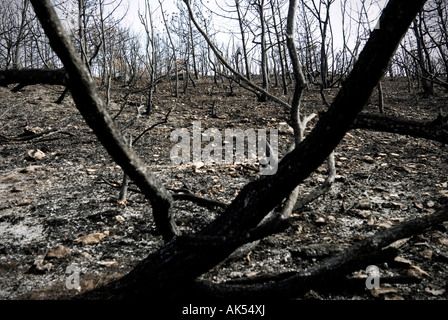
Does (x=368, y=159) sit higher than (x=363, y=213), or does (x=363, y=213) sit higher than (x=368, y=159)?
(x=368, y=159)

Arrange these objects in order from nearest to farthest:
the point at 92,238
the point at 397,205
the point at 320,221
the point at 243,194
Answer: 1. the point at 243,194
2. the point at 92,238
3. the point at 320,221
4. the point at 397,205

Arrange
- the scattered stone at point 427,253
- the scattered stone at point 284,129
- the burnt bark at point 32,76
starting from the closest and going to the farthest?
the burnt bark at point 32,76 → the scattered stone at point 427,253 → the scattered stone at point 284,129

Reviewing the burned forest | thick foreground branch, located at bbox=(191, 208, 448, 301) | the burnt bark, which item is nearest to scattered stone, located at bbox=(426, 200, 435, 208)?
the burned forest

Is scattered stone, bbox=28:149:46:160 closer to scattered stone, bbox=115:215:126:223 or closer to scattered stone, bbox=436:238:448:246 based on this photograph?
scattered stone, bbox=115:215:126:223

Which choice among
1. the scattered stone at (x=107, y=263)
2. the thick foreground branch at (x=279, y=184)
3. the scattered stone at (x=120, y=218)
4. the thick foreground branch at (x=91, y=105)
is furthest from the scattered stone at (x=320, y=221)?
the scattered stone at (x=120, y=218)

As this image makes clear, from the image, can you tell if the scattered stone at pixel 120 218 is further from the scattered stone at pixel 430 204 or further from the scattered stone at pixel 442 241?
the scattered stone at pixel 430 204

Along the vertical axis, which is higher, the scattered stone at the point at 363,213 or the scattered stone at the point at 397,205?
the scattered stone at the point at 397,205

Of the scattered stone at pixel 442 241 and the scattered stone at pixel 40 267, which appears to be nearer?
the scattered stone at pixel 40 267

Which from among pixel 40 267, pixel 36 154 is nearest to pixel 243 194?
pixel 40 267

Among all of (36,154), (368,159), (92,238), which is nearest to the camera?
(92,238)

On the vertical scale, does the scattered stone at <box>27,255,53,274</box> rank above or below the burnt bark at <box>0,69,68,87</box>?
below

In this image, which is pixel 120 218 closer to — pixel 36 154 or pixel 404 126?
pixel 404 126
